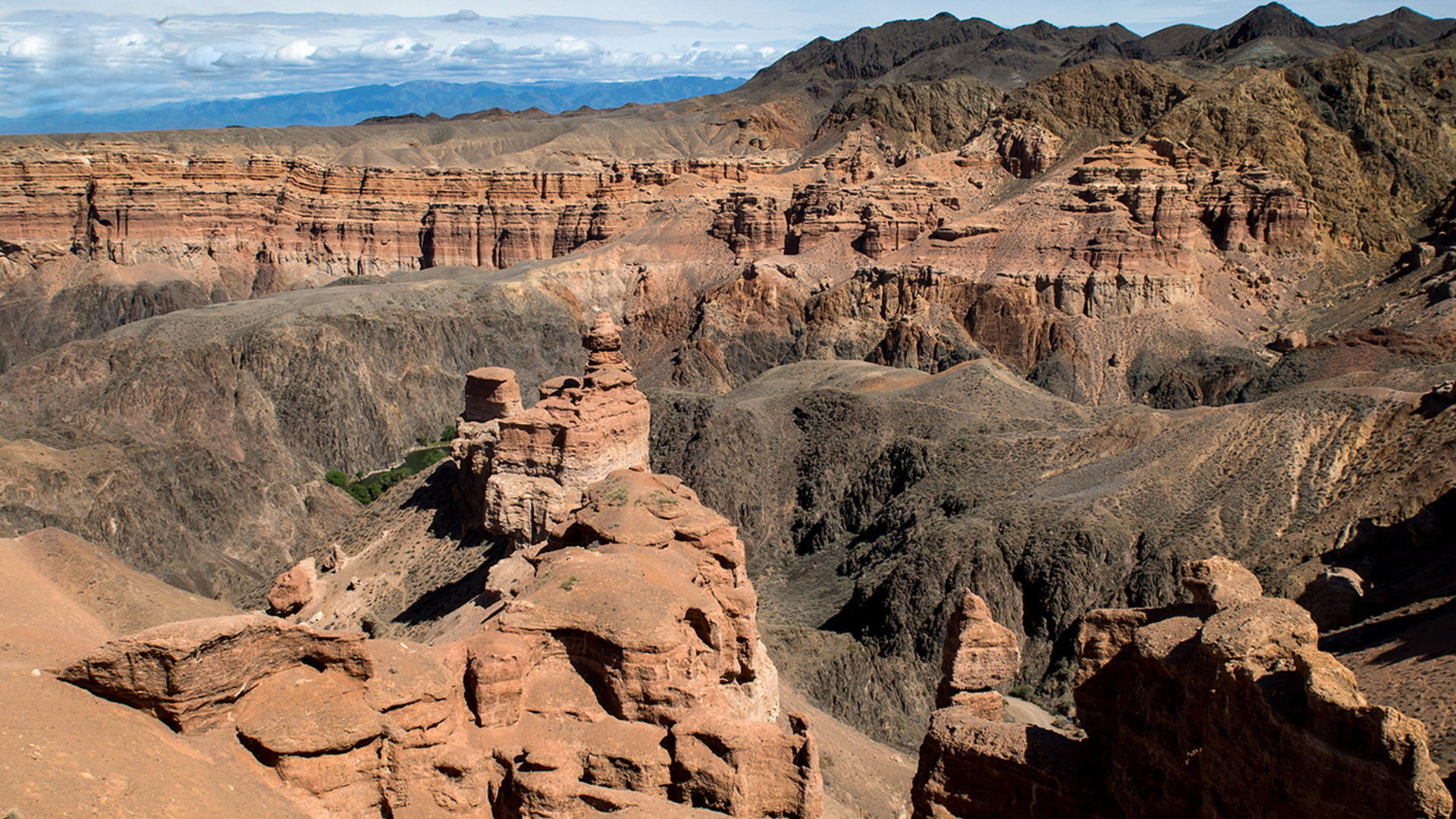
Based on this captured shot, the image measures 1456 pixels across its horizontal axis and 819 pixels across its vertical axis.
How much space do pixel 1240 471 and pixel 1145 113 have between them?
230 ft

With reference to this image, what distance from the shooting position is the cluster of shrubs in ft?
164

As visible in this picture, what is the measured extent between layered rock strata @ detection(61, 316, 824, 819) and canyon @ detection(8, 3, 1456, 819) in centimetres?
5

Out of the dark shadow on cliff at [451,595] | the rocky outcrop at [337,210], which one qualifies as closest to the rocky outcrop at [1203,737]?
the dark shadow on cliff at [451,595]

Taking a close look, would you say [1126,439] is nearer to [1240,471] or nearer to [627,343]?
[1240,471]

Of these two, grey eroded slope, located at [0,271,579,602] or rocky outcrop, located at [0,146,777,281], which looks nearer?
grey eroded slope, located at [0,271,579,602]

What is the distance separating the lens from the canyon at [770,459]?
11.2 metres

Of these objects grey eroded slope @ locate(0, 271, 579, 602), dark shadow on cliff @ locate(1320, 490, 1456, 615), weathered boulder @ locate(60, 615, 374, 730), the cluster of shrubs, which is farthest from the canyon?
the cluster of shrubs

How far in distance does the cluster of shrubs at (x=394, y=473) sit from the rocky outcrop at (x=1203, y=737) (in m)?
37.8


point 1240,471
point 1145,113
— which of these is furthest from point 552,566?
point 1145,113

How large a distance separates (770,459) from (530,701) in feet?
109

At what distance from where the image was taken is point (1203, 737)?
11.0 meters

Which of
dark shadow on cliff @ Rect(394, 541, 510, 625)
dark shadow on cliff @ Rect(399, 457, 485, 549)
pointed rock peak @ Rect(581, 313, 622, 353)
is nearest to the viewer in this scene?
dark shadow on cliff @ Rect(394, 541, 510, 625)

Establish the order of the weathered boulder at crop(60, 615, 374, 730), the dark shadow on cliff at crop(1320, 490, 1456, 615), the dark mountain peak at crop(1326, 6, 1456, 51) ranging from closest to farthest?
the weathered boulder at crop(60, 615, 374, 730), the dark shadow on cliff at crop(1320, 490, 1456, 615), the dark mountain peak at crop(1326, 6, 1456, 51)

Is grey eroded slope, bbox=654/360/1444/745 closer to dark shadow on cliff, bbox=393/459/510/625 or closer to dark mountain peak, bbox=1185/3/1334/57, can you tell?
dark shadow on cliff, bbox=393/459/510/625
